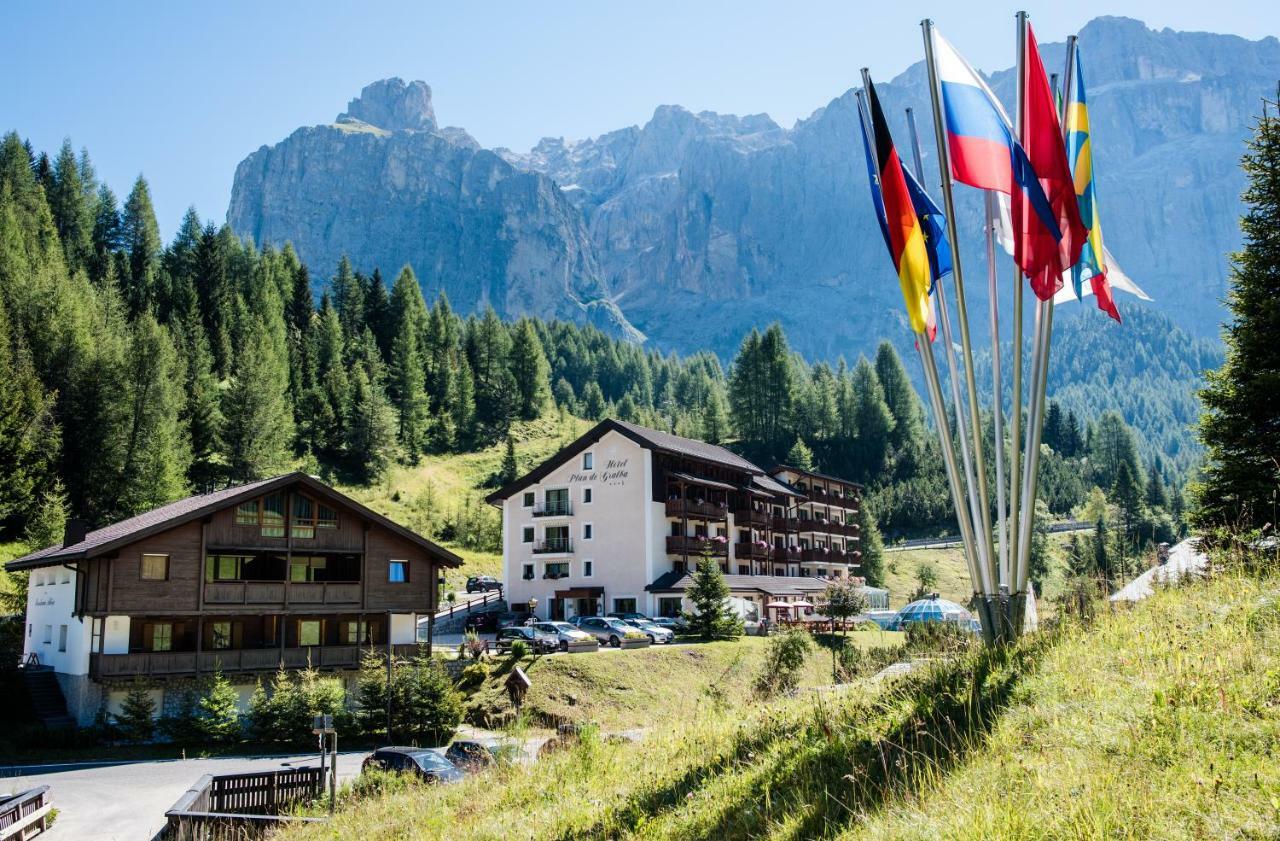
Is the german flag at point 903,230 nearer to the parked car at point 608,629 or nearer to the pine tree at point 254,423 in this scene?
the parked car at point 608,629

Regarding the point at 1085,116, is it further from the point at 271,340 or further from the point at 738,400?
the point at 738,400

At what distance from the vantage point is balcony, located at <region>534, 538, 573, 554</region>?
213 ft

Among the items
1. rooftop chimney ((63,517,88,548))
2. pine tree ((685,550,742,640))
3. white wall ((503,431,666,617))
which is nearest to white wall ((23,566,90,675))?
rooftop chimney ((63,517,88,548))

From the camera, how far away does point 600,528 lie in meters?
64.2

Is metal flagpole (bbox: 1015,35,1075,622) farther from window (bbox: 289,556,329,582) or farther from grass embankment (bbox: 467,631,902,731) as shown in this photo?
window (bbox: 289,556,329,582)

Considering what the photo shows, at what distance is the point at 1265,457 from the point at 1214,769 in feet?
59.2

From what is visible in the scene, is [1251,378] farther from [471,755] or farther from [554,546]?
[554,546]

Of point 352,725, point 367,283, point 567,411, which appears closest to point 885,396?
point 567,411

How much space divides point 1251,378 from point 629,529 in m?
44.5

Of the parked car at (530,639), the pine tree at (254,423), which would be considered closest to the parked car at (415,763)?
the parked car at (530,639)

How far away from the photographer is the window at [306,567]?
4275 centimetres

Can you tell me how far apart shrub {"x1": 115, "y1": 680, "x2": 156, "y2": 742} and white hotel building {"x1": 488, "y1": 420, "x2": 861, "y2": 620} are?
32079 mm

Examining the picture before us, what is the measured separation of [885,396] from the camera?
5477 inches

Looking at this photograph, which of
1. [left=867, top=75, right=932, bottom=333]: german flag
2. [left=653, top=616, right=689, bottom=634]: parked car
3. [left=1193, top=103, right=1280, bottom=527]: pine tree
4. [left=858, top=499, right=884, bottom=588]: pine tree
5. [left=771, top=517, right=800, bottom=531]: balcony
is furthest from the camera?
[left=858, top=499, right=884, bottom=588]: pine tree
